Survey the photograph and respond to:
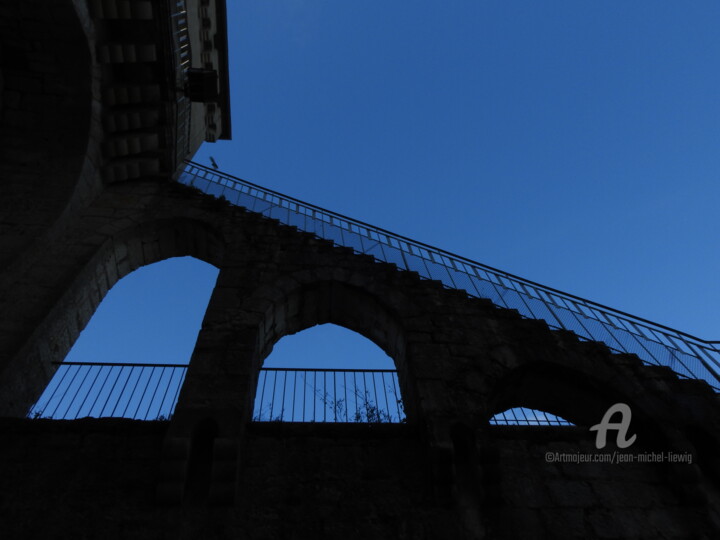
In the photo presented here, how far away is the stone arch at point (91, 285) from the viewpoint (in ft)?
17.7

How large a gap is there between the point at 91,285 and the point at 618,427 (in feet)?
25.2

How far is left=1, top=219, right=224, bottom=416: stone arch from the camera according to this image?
5.41 m

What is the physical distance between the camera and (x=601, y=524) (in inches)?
170

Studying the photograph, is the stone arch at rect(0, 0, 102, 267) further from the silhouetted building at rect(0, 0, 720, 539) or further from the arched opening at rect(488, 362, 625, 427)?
the arched opening at rect(488, 362, 625, 427)

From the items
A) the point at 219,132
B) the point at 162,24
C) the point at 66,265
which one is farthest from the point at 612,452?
Result: the point at 219,132

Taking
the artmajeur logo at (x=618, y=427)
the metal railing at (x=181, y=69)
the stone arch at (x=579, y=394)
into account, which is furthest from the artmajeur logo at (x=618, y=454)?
the metal railing at (x=181, y=69)

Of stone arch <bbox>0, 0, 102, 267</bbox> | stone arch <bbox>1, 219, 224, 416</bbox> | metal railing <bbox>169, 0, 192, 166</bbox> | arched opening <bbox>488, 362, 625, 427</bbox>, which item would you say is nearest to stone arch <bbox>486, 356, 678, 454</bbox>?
arched opening <bbox>488, 362, 625, 427</bbox>

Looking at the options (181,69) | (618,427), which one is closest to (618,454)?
(618,427)

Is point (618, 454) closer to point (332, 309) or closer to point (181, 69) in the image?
point (332, 309)

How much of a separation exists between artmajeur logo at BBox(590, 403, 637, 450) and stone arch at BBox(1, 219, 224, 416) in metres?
6.39

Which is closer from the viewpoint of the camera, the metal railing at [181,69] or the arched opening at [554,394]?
the arched opening at [554,394]

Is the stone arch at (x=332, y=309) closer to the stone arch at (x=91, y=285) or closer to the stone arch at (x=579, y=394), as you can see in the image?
the stone arch at (x=579, y=394)

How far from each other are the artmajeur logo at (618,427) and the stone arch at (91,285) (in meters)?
6.39

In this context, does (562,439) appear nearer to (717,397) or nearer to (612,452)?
(612,452)
